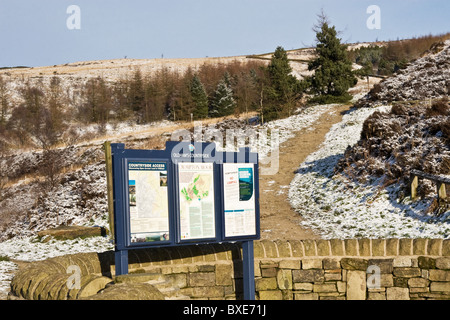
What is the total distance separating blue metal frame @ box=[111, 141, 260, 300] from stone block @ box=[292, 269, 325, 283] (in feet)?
2.53

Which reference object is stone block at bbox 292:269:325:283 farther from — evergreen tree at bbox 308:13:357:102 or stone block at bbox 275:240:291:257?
evergreen tree at bbox 308:13:357:102

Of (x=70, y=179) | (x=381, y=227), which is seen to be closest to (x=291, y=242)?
(x=381, y=227)

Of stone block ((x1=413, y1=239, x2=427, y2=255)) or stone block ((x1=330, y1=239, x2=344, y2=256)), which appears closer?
stone block ((x1=413, y1=239, x2=427, y2=255))

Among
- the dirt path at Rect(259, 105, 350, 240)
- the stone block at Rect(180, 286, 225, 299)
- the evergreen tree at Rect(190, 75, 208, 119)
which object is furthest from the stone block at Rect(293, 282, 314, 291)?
the evergreen tree at Rect(190, 75, 208, 119)

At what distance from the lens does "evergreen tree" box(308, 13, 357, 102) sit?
40031mm

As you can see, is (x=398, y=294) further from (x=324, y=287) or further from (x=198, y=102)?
(x=198, y=102)

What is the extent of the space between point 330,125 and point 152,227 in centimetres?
2627

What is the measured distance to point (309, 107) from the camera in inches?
1537

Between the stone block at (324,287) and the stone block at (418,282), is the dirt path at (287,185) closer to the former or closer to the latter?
the stone block at (324,287)

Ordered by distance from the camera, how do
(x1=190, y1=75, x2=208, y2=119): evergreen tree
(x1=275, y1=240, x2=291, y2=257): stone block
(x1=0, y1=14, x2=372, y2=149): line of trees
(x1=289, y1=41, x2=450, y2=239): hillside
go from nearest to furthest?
(x1=275, y1=240, x2=291, y2=257): stone block → (x1=289, y1=41, x2=450, y2=239): hillside → (x1=0, y1=14, x2=372, y2=149): line of trees → (x1=190, y1=75, x2=208, y2=119): evergreen tree

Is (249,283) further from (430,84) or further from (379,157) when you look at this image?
(430,84)

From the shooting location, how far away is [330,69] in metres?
40.1

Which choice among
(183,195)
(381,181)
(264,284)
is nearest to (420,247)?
(264,284)
